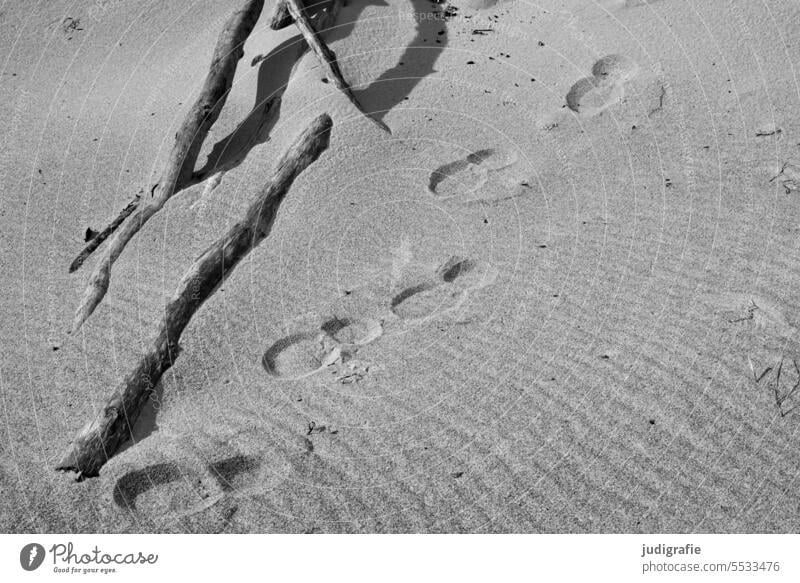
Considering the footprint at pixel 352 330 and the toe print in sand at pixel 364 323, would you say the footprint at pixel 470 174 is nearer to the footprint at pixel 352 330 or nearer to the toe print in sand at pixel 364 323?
the toe print in sand at pixel 364 323

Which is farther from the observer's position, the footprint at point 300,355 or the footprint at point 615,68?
the footprint at point 615,68

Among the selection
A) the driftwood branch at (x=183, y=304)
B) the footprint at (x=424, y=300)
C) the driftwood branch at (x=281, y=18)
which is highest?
the driftwood branch at (x=281, y=18)

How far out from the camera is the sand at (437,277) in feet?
13.6

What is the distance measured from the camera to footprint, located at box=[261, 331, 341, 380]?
485 centimetres

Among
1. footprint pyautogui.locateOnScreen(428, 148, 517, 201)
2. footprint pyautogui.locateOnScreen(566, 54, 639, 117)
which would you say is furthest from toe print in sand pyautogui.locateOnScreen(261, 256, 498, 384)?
footprint pyautogui.locateOnScreen(566, 54, 639, 117)

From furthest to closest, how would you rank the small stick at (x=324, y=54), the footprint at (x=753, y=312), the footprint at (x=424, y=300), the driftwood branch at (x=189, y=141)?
the small stick at (x=324, y=54), the driftwood branch at (x=189, y=141), the footprint at (x=424, y=300), the footprint at (x=753, y=312)

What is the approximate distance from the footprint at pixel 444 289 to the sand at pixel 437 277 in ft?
0.06

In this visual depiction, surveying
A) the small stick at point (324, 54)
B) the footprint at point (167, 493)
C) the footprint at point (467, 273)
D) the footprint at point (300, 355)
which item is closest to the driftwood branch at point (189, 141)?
the small stick at point (324, 54)

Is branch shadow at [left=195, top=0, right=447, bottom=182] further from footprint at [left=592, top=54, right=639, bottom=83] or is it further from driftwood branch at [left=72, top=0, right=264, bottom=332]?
footprint at [left=592, top=54, right=639, bottom=83]

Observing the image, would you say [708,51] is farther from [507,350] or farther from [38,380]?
[38,380]

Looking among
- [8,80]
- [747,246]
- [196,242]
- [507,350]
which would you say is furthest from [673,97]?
[8,80]

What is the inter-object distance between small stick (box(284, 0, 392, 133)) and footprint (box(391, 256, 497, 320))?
4.98 feet

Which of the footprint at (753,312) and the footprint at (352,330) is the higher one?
the footprint at (352,330)

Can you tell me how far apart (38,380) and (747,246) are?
4.28 m
